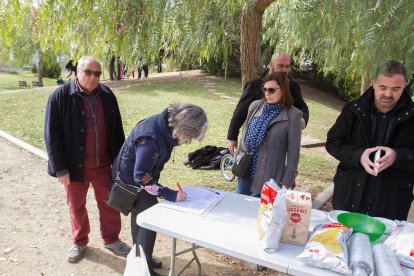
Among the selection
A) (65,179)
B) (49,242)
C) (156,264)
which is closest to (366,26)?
(156,264)

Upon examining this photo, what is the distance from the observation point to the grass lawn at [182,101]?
5953mm

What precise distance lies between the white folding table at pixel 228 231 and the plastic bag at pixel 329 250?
0.04 meters

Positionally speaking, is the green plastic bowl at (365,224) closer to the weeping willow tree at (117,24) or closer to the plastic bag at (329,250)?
the plastic bag at (329,250)

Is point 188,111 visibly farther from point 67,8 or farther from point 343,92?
point 343,92

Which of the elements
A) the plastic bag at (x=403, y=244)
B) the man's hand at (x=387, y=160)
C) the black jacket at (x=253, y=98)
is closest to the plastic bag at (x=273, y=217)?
the plastic bag at (x=403, y=244)

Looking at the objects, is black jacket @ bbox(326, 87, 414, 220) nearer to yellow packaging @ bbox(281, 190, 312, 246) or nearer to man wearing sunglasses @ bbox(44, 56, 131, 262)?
yellow packaging @ bbox(281, 190, 312, 246)

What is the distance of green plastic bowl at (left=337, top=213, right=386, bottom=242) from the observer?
194cm

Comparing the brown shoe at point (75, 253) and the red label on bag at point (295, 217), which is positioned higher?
the red label on bag at point (295, 217)

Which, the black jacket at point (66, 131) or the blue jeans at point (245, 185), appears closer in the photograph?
the black jacket at point (66, 131)

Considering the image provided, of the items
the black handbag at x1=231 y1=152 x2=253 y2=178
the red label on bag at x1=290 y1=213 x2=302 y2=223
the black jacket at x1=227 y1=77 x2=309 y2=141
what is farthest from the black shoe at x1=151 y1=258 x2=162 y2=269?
the red label on bag at x1=290 y1=213 x2=302 y2=223

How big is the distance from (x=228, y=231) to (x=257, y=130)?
125 cm

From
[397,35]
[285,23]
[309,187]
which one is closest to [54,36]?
[397,35]

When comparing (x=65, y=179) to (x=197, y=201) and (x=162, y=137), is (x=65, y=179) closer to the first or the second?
(x=162, y=137)

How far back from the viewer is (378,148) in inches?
90.2
